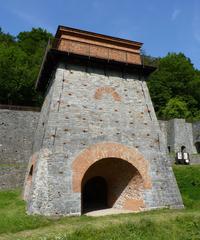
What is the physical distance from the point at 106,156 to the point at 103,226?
11.6 ft

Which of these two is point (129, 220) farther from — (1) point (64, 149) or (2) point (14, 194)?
(2) point (14, 194)

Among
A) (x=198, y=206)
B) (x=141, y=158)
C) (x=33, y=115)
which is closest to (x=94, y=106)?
(x=141, y=158)

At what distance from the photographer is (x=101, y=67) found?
539 inches

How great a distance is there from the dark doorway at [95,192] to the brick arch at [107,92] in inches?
161

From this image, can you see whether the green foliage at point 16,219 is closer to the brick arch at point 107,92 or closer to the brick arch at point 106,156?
the brick arch at point 106,156

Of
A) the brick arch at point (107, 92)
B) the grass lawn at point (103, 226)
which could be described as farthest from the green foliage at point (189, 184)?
the brick arch at point (107, 92)

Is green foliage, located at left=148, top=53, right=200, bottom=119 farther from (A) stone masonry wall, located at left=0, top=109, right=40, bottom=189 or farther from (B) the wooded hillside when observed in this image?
(A) stone masonry wall, located at left=0, top=109, right=40, bottom=189

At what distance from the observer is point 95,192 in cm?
1470

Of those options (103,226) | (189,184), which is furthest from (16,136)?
(103,226)

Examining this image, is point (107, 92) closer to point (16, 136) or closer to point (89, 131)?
point (89, 131)

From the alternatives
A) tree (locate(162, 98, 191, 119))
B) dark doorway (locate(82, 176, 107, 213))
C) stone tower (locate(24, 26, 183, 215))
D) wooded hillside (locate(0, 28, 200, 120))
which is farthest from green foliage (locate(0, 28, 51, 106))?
dark doorway (locate(82, 176, 107, 213))

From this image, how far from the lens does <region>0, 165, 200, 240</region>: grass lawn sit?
7.82 m

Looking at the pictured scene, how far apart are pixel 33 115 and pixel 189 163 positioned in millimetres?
12289

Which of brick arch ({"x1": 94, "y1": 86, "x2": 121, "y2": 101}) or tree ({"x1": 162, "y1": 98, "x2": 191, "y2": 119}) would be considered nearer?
brick arch ({"x1": 94, "y1": 86, "x2": 121, "y2": 101})
